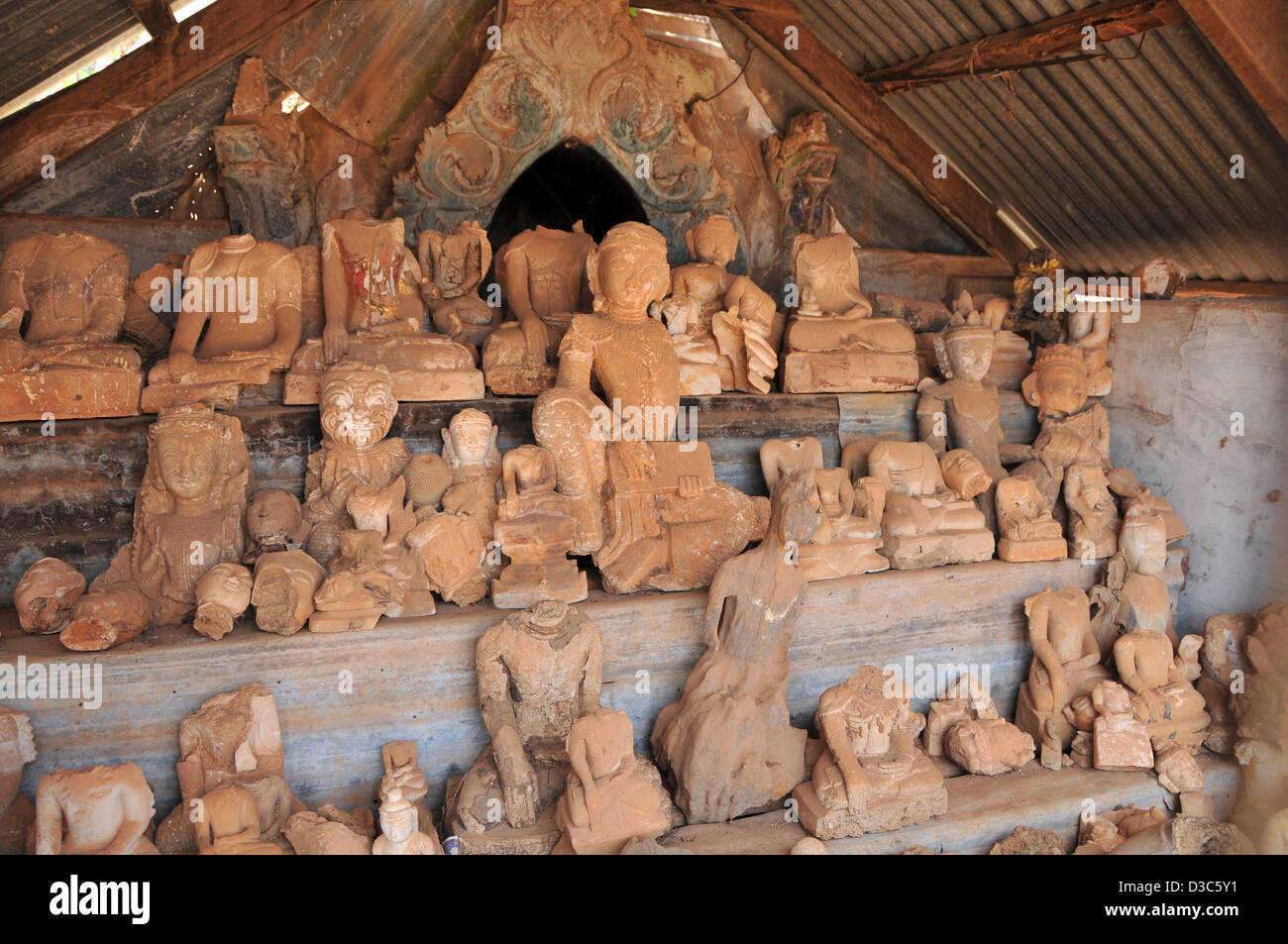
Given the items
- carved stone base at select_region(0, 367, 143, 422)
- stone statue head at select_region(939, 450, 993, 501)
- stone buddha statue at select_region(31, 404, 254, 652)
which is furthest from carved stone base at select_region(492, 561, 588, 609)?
stone statue head at select_region(939, 450, 993, 501)

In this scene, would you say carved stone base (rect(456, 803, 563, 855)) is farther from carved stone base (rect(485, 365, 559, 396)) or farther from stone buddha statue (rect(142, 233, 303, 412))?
stone buddha statue (rect(142, 233, 303, 412))

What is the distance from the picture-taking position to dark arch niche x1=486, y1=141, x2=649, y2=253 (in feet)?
31.0

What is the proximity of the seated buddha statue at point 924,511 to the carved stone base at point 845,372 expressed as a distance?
655 mm

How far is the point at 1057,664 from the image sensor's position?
206 inches

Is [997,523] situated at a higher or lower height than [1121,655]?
higher

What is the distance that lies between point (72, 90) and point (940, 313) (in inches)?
256

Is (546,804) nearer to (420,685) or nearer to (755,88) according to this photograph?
(420,685)

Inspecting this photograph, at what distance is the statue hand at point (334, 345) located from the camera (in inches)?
218

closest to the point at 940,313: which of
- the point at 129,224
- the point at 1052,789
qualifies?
the point at 1052,789

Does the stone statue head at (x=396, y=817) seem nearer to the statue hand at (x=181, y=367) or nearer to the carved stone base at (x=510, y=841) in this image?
Answer: the carved stone base at (x=510, y=841)

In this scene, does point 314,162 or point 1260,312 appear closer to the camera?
point 1260,312

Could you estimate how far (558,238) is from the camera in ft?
22.5

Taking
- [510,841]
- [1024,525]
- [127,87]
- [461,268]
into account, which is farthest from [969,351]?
[127,87]

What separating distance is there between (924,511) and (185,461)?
3.73m
